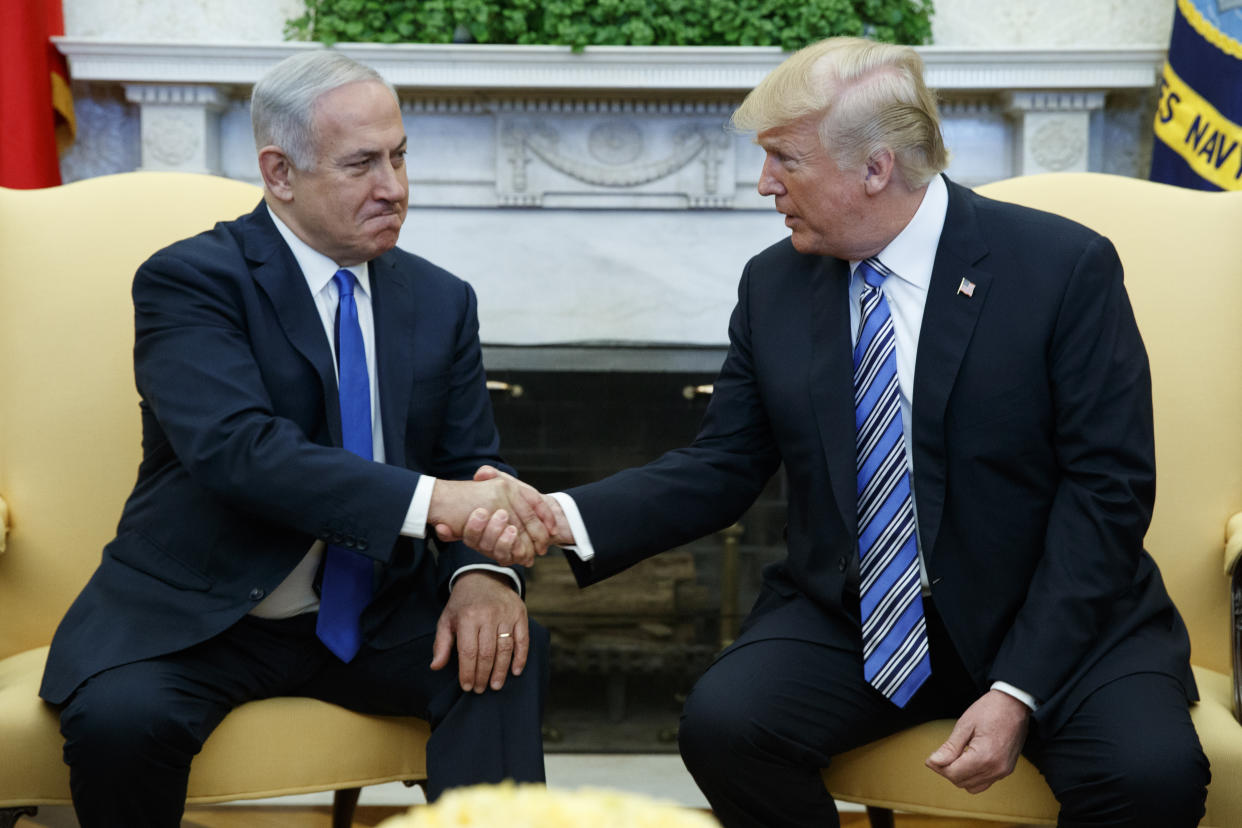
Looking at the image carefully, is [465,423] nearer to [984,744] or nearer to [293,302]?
[293,302]

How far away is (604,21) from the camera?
136 inches

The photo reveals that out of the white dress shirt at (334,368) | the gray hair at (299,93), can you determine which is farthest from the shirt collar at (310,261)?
the gray hair at (299,93)

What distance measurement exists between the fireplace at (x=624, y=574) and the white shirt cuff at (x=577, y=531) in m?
1.40

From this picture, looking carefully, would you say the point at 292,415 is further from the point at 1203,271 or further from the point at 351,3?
the point at 351,3

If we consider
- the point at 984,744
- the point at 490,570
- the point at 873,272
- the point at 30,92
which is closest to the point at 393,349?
the point at 490,570

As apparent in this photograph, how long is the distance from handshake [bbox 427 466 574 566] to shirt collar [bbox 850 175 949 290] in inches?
25.1

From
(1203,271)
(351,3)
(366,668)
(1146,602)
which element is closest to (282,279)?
(366,668)

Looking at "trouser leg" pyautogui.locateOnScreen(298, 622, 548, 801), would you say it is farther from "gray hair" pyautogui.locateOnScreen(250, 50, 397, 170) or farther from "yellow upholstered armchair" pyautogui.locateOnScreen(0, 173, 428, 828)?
"gray hair" pyautogui.locateOnScreen(250, 50, 397, 170)

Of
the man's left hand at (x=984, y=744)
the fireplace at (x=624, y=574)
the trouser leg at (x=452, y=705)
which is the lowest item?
the fireplace at (x=624, y=574)

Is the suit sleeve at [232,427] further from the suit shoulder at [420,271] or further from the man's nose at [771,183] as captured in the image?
the man's nose at [771,183]

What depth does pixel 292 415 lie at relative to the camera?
6.20 feet

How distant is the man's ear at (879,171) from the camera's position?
185cm

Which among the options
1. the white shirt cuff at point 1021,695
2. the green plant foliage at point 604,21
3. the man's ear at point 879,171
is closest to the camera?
the white shirt cuff at point 1021,695

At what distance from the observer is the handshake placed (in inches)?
70.2
